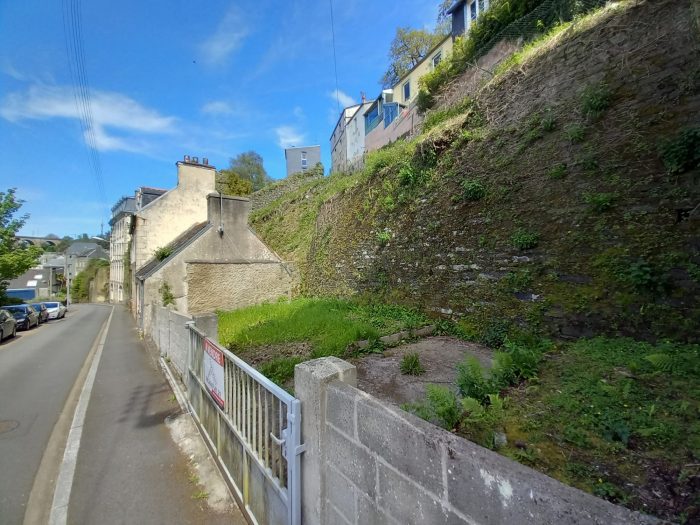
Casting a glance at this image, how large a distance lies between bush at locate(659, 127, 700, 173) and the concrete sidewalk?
24.2 ft

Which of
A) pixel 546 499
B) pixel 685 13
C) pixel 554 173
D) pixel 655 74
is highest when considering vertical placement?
pixel 685 13

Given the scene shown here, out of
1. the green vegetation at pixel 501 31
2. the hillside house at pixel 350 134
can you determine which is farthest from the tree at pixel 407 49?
the green vegetation at pixel 501 31

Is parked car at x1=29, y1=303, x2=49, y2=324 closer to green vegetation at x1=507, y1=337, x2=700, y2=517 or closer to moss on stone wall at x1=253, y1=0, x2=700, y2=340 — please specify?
moss on stone wall at x1=253, y1=0, x2=700, y2=340

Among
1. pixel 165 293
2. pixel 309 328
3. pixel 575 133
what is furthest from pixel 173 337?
pixel 575 133

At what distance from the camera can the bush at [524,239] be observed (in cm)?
582

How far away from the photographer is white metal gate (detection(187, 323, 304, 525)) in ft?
7.45

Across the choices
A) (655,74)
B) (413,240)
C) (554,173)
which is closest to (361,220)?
(413,240)

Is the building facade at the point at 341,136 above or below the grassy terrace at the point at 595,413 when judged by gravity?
above

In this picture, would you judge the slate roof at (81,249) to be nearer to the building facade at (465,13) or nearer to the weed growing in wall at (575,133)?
the building facade at (465,13)

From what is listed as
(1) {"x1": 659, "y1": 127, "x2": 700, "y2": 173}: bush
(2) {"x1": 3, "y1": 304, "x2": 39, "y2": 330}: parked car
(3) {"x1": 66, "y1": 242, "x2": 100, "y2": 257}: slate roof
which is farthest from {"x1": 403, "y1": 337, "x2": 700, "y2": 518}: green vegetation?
(3) {"x1": 66, "y1": 242, "x2": 100, "y2": 257}: slate roof

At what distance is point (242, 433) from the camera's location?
123 inches

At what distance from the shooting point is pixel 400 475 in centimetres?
153

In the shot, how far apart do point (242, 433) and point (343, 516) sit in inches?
65.3

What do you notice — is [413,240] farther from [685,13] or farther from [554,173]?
[685,13]
